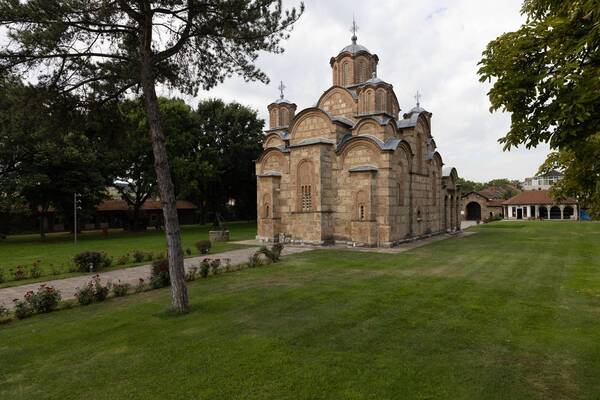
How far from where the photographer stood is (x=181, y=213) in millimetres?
50906

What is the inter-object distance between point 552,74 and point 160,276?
11400mm

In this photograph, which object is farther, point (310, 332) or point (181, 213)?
point (181, 213)

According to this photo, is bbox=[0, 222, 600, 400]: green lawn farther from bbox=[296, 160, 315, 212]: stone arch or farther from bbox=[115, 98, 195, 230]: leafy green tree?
bbox=[115, 98, 195, 230]: leafy green tree

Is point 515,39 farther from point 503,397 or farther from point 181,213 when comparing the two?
point 181,213

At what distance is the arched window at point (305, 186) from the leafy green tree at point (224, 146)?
14224 millimetres

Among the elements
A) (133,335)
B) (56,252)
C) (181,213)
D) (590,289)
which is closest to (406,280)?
(590,289)

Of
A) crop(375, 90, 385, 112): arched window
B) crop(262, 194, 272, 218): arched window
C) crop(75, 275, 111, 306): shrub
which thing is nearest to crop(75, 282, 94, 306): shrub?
crop(75, 275, 111, 306): shrub

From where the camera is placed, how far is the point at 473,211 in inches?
2290

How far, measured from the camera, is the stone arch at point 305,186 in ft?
72.8

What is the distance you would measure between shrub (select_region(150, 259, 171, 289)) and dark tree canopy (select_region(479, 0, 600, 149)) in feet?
34.7

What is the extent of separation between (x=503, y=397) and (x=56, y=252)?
2332 cm

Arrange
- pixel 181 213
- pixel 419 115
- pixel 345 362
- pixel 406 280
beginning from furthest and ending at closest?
pixel 181 213 → pixel 419 115 → pixel 406 280 → pixel 345 362

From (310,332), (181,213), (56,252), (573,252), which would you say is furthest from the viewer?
(181,213)

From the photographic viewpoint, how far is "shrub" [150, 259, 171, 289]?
37.3 ft
